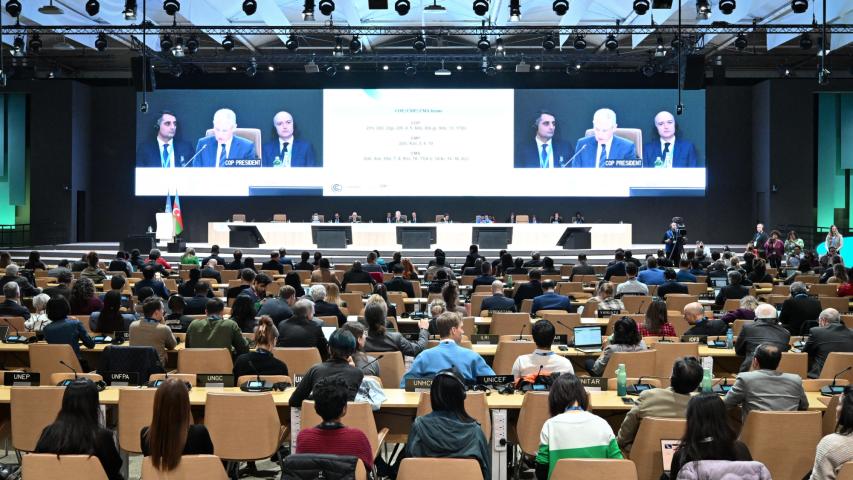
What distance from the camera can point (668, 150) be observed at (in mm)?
25516

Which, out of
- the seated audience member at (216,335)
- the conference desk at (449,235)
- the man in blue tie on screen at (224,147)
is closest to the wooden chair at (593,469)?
the seated audience member at (216,335)

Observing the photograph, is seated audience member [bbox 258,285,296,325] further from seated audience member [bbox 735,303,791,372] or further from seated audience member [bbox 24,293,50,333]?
seated audience member [bbox 735,303,791,372]

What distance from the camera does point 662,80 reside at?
1006 inches

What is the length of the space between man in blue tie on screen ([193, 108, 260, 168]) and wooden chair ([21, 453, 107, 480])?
2210cm

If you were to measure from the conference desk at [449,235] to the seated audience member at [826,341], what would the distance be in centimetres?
1632

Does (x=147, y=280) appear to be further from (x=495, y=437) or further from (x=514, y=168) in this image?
(x=514, y=168)

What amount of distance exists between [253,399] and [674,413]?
234 cm

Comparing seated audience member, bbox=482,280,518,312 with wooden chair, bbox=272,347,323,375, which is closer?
wooden chair, bbox=272,347,323,375

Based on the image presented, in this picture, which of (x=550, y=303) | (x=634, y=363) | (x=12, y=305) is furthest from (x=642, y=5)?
(x=12, y=305)

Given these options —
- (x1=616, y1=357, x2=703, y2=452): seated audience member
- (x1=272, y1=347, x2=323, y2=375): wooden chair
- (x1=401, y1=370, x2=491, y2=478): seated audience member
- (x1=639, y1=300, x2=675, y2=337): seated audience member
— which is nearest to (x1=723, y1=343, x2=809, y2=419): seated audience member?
(x1=616, y1=357, x2=703, y2=452): seated audience member

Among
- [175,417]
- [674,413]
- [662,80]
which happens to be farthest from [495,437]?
[662,80]

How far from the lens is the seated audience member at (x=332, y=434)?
4098mm

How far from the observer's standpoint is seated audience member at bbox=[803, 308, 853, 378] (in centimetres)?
718

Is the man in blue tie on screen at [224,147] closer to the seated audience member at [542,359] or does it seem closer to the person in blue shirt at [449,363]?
the person in blue shirt at [449,363]
